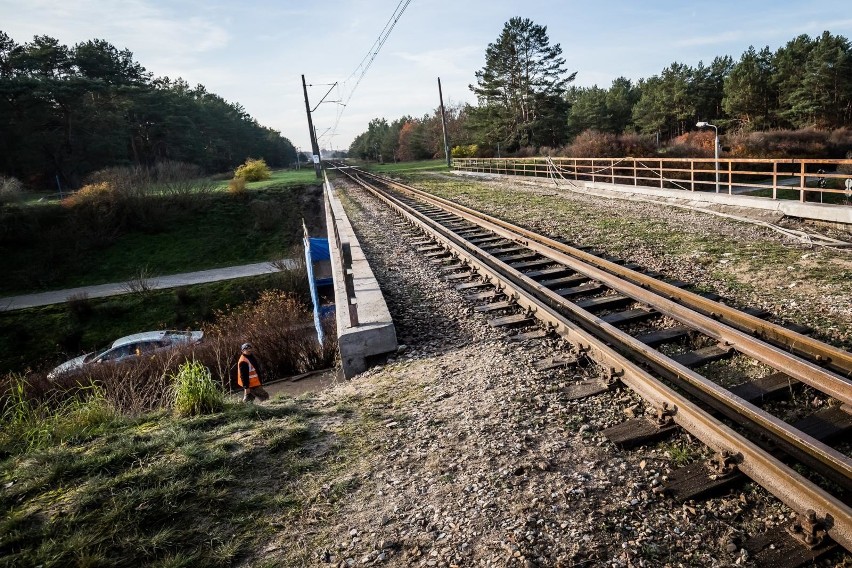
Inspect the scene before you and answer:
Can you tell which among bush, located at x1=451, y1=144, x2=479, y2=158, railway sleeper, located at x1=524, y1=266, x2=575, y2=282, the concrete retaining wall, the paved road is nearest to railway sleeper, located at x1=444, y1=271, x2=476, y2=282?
railway sleeper, located at x1=524, y1=266, x2=575, y2=282

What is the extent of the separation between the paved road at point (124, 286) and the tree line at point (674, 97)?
30718 millimetres

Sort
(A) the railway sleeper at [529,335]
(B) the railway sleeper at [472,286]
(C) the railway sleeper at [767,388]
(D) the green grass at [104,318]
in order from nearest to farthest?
1. (C) the railway sleeper at [767,388]
2. (A) the railway sleeper at [529,335]
3. (B) the railway sleeper at [472,286]
4. (D) the green grass at [104,318]

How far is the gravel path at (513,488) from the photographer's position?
2.88 meters

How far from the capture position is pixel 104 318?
25047 mm

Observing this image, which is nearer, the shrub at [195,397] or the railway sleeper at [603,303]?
the shrub at [195,397]

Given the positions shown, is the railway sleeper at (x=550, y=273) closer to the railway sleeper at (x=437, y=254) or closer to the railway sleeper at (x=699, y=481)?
the railway sleeper at (x=437, y=254)

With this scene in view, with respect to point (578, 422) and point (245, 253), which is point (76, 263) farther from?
point (578, 422)

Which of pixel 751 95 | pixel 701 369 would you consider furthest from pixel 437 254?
pixel 751 95

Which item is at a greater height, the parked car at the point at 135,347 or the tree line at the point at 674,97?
the tree line at the point at 674,97

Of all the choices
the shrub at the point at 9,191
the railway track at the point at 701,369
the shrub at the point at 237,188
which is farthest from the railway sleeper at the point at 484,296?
the shrub at the point at 9,191

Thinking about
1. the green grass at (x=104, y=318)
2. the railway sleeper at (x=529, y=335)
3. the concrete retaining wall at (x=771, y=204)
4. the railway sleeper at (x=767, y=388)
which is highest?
the concrete retaining wall at (x=771, y=204)

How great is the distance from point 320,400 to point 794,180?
120ft

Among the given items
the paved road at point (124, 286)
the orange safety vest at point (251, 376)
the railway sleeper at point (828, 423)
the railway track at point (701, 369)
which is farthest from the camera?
the paved road at point (124, 286)

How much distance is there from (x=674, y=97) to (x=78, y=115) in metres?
64.4
